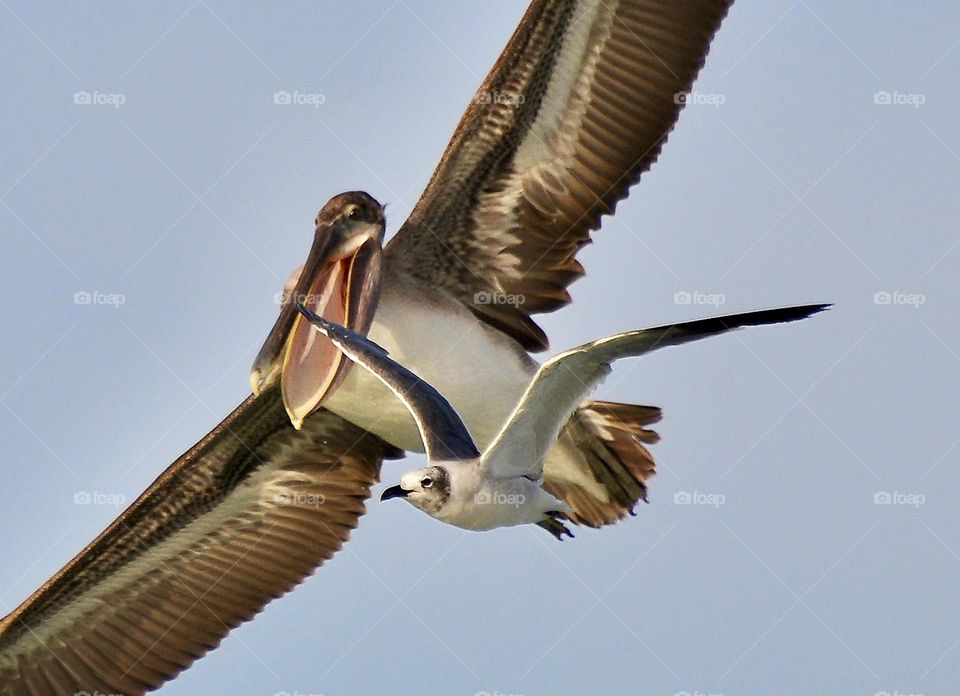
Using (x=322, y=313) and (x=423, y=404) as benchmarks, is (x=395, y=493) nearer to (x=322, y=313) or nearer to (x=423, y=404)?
(x=423, y=404)

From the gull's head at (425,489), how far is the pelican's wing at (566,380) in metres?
0.33

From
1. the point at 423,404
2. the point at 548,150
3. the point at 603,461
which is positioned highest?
the point at 548,150

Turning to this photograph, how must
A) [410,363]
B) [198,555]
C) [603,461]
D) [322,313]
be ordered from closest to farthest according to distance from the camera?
[410,363] < [603,461] < [322,313] < [198,555]

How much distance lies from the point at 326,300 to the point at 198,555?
7.40 ft

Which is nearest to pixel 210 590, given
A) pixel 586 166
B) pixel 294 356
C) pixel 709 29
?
pixel 294 356

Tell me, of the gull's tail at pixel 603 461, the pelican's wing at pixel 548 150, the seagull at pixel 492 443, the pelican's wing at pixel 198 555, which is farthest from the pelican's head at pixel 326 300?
the gull's tail at pixel 603 461

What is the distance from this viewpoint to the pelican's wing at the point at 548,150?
41.8 ft

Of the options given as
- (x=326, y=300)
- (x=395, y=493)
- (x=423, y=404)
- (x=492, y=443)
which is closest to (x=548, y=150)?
(x=326, y=300)

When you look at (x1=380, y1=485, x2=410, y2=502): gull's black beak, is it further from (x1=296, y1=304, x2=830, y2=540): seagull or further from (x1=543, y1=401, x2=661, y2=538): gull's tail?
(x1=543, y1=401, x2=661, y2=538): gull's tail

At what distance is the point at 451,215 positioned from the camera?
13148 millimetres

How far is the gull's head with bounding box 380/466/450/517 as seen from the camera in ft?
34.7

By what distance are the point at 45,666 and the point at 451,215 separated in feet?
14.8

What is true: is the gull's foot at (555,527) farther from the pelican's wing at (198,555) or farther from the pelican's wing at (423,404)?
the pelican's wing at (423,404)

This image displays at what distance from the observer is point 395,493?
10.7m
